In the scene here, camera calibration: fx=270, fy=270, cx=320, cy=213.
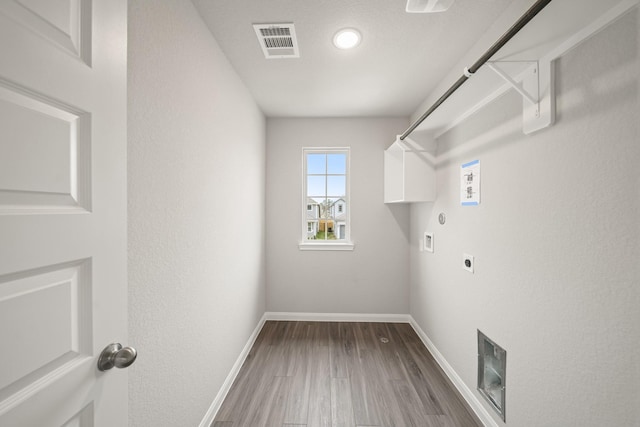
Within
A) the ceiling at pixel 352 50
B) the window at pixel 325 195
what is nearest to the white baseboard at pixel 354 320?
the window at pixel 325 195

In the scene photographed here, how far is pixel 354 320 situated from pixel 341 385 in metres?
1.20

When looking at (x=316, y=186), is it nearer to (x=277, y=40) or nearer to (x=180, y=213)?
(x=277, y=40)

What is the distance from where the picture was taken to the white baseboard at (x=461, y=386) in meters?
1.67

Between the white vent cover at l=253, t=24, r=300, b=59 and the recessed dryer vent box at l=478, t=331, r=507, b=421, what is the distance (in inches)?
88.3

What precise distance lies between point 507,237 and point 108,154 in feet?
5.92

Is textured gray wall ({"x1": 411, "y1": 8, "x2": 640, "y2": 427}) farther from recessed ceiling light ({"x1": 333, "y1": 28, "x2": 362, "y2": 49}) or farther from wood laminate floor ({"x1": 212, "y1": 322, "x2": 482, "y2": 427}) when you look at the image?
recessed ceiling light ({"x1": 333, "y1": 28, "x2": 362, "y2": 49})

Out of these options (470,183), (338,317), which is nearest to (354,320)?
(338,317)

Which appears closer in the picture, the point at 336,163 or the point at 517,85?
the point at 517,85

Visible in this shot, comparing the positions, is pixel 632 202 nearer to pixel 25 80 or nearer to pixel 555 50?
pixel 555 50

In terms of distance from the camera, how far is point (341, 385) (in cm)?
205

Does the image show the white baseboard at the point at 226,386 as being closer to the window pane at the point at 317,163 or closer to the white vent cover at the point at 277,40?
the window pane at the point at 317,163

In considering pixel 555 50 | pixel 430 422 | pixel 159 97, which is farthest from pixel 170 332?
pixel 555 50

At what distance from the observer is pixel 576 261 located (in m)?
1.10

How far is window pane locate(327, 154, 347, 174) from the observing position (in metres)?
3.33
